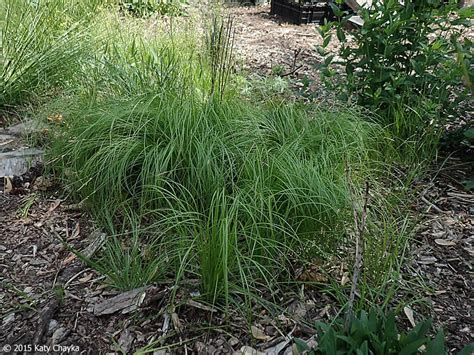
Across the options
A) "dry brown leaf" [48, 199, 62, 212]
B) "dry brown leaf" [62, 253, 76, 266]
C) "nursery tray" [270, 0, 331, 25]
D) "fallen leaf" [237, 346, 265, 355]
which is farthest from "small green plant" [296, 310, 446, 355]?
"nursery tray" [270, 0, 331, 25]

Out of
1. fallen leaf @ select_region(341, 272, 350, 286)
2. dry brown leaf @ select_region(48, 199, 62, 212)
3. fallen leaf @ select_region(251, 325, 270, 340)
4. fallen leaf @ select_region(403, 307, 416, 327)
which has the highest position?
fallen leaf @ select_region(341, 272, 350, 286)

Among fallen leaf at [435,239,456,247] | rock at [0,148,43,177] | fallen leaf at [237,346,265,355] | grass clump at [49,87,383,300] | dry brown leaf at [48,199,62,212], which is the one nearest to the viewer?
fallen leaf at [237,346,265,355]

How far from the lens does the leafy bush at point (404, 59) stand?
8.51 ft

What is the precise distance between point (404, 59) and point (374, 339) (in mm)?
1872

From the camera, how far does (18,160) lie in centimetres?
261

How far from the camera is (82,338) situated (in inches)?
62.4

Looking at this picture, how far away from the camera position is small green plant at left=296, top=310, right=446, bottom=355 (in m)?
1.30

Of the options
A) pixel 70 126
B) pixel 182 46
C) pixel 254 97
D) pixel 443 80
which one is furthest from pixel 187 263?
pixel 182 46

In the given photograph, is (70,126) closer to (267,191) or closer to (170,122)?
(170,122)

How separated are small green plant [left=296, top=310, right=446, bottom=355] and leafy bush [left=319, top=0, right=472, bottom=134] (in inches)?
57.4

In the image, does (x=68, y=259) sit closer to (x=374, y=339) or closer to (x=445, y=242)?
(x=374, y=339)

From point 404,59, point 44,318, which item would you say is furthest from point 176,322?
point 404,59

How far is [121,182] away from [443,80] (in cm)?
170

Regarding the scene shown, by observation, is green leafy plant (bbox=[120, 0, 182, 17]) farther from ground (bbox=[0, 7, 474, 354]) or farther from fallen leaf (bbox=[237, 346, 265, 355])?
fallen leaf (bbox=[237, 346, 265, 355])
